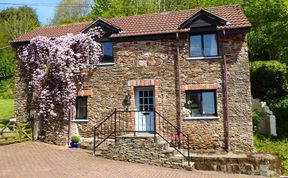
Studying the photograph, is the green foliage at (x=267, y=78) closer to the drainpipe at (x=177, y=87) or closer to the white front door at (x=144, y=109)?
the drainpipe at (x=177, y=87)

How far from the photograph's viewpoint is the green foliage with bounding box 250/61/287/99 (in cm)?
2305

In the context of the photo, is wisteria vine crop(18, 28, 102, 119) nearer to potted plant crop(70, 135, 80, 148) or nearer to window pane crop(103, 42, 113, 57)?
window pane crop(103, 42, 113, 57)

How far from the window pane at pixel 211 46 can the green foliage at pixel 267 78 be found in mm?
9609

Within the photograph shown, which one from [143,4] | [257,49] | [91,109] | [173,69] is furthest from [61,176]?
[143,4]

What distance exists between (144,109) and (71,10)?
32949 millimetres

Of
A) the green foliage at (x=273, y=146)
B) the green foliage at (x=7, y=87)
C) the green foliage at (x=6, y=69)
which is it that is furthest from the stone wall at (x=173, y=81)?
the green foliage at (x=6, y=69)

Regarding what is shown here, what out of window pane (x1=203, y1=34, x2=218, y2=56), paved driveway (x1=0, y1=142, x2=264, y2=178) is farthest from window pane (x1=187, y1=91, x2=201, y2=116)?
paved driveway (x1=0, y1=142, x2=264, y2=178)

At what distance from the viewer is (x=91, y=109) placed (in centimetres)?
1644

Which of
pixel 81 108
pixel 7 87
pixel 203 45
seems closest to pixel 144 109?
pixel 81 108

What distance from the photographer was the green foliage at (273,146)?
1398cm

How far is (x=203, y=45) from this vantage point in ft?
50.1

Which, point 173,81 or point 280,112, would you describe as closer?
point 173,81

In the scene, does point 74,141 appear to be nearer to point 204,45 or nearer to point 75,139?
point 75,139

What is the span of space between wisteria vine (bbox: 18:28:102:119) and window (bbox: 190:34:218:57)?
480 centimetres
